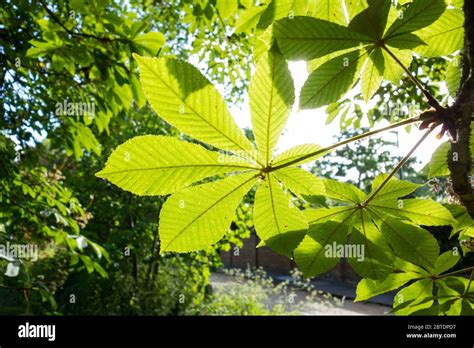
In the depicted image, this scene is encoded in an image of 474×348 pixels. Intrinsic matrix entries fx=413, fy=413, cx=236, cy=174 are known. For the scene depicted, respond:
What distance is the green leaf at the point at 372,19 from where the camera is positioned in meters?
0.52

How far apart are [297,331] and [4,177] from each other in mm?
2127

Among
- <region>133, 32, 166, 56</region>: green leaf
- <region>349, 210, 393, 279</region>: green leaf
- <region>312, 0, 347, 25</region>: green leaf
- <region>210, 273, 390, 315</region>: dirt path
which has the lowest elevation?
<region>210, 273, 390, 315</region>: dirt path

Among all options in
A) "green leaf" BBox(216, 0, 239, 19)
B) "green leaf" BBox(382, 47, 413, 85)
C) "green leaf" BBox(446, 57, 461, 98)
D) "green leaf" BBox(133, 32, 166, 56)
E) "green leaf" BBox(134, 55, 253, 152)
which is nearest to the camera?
"green leaf" BBox(134, 55, 253, 152)

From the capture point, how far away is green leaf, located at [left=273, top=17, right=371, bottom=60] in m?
0.50

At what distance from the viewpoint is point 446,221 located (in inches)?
25.9

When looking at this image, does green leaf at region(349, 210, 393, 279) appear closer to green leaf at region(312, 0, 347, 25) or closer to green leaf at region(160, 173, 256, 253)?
green leaf at region(160, 173, 256, 253)

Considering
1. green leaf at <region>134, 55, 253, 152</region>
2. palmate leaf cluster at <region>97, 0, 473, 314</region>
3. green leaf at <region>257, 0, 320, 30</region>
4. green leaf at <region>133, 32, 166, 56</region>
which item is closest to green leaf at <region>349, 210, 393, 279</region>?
palmate leaf cluster at <region>97, 0, 473, 314</region>

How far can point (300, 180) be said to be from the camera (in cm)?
53

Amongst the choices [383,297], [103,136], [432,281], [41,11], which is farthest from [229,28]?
[383,297]

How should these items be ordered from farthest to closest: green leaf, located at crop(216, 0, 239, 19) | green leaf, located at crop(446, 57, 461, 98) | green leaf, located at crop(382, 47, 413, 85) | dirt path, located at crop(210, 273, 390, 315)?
dirt path, located at crop(210, 273, 390, 315)
green leaf, located at crop(216, 0, 239, 19)
green leaf, located at crop(446, 57, 461, 98)
green leaf, located at crop(382, 47, 413, 85)

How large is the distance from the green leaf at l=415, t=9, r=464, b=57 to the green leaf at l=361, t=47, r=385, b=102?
0.33 ft

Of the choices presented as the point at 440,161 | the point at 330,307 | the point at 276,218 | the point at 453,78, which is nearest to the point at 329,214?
the point at 276,218

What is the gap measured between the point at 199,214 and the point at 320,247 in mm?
210

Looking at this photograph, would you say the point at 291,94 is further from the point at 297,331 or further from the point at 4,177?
the point at 4,177
